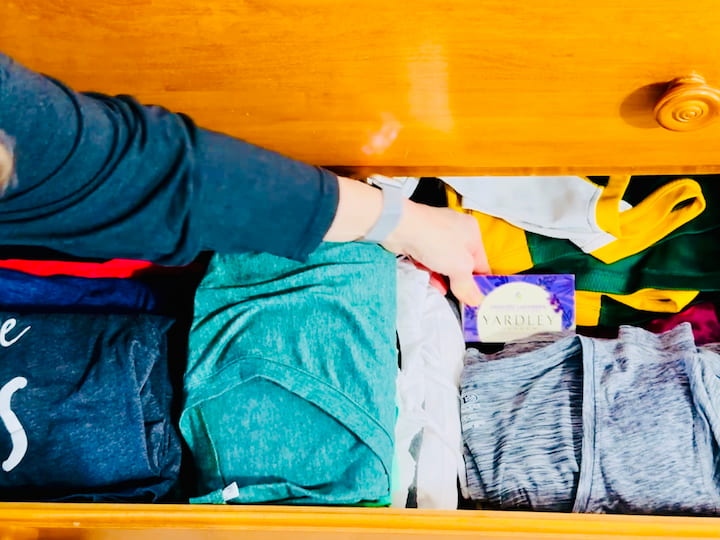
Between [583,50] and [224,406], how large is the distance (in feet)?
1.53

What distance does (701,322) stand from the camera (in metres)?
0.85

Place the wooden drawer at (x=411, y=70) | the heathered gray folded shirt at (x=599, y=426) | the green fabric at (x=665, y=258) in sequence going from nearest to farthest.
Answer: the wooden drawer at (x=411, y=70) < the heathered gray folded shirt at (x=599, y=426) < the green fabric at (x=665, y=258)

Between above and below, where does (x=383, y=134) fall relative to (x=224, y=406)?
above

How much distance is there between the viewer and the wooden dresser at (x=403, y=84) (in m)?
0.59

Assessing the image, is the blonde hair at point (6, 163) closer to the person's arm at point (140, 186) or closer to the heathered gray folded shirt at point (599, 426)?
the person's arm at point (140, 186)

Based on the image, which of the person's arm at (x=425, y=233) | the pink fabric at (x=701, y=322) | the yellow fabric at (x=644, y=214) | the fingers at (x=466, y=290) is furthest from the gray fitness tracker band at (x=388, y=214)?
the pink fabric at (x=701, y=322)

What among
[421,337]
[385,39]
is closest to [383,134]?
[385,39]

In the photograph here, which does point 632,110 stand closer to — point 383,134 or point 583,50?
point 583,50

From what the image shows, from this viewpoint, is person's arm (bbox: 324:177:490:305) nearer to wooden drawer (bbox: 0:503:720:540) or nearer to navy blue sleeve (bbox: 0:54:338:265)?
navy blue sleeve (bbox: 0:54:338:265)

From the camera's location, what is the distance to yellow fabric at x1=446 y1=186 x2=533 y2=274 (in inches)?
31.9

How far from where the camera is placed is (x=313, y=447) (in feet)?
2.21

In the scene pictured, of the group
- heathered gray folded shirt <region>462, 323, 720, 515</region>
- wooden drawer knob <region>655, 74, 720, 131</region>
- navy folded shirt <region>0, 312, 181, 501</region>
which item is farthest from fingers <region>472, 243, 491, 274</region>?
navy folded shirt <region>0, 312, 181, 501</region>

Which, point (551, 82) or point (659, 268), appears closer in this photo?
point (551, 82)

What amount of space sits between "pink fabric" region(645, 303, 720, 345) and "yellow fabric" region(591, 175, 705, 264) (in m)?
0.11
